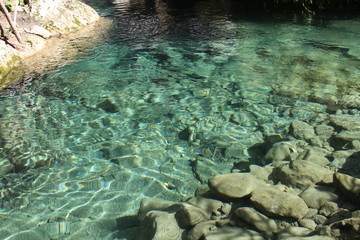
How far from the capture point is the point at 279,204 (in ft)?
10.8

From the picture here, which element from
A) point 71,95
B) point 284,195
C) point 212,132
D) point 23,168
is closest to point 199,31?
point 71,95

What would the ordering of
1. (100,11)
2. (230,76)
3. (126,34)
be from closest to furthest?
(230,76)
(126,34)
(100,11)

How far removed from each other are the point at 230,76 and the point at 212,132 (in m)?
2.74

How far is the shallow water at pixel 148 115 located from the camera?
427 cm

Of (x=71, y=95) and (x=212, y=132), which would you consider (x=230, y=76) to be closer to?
(x=212, y=132)

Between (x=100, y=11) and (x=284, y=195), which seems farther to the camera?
(x=100, y=11)

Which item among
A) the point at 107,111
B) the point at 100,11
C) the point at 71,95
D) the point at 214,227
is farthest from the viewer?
the point at 100,11

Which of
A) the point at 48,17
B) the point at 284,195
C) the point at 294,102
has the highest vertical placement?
the point at 48,17

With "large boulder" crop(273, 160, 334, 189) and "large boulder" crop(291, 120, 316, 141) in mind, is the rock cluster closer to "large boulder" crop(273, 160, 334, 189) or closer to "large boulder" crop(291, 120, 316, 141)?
"large boulder" crop(273, 160, 334, 189)

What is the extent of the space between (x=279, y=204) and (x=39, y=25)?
36.9 feet

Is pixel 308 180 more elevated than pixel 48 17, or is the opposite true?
pixel 48 17

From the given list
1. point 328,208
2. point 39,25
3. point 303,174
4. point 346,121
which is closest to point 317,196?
point 328,208

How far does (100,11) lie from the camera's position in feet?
57.0

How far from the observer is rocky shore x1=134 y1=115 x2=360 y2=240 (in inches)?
120
